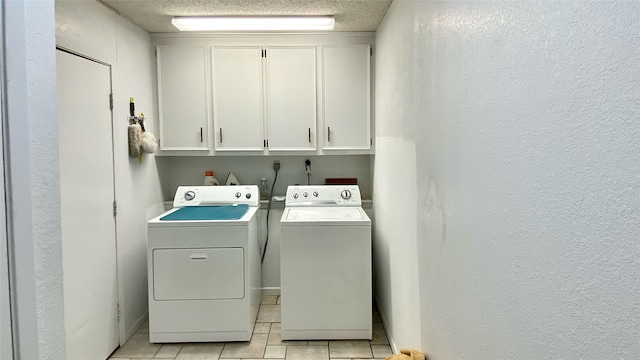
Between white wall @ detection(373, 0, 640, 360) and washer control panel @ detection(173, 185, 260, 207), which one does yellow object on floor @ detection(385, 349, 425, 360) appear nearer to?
white wall @ detection(373, 0, 640, 360)

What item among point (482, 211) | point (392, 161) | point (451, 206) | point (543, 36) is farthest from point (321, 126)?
point (543, 36)

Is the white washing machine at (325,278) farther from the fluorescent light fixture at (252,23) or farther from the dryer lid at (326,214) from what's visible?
the fluorescent light fixture at (252,23)

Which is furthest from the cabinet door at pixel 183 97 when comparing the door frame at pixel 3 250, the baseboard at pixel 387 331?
the door frame at pixel 3 250

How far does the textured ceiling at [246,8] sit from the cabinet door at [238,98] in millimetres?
446

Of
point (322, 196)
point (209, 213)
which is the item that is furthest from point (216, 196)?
point (322, 196)

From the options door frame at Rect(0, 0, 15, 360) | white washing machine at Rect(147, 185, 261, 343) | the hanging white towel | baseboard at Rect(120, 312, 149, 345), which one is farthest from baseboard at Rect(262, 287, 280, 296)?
door frame at Rect(0, 0, 15, 360)

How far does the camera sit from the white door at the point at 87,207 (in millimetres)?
2043

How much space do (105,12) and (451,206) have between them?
2.43 m

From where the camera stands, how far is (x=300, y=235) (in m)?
2.58

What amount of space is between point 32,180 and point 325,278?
1985mm

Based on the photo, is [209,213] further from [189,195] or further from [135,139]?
[135,139]

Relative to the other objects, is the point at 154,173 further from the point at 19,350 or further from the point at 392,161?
the point at 19,350

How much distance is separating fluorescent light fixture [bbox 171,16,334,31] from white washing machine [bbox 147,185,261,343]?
1411 mm

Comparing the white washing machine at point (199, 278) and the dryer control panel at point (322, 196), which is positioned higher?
the dryer control panel at point (322, 196)
